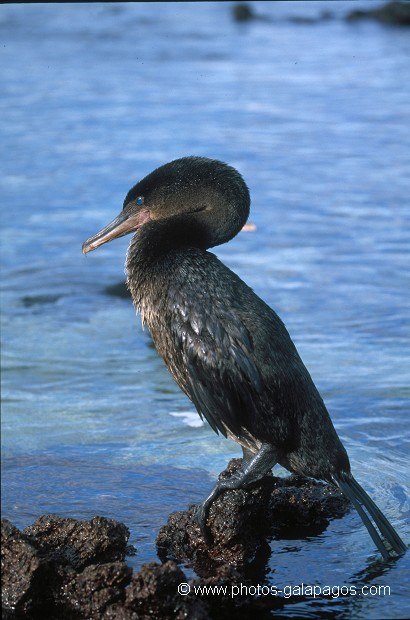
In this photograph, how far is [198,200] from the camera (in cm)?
568

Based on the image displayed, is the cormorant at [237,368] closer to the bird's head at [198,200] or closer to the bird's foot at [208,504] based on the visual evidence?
the bird's foot at [208,504]

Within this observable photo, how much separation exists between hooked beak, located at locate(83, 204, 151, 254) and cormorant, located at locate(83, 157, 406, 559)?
30cm

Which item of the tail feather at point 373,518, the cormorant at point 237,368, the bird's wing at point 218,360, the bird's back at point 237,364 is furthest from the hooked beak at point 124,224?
the tail feather at point 373,518

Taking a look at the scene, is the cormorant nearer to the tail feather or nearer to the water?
the tail feather

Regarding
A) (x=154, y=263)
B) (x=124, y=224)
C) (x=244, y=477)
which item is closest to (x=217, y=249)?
(x=124, y=224)

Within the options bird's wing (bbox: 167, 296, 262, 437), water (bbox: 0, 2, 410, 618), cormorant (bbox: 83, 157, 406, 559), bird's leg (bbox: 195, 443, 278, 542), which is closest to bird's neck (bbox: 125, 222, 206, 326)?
cormorant (bbox: 83, 157, 406, 559)

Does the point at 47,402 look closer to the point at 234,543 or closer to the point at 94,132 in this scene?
the point at 234,543

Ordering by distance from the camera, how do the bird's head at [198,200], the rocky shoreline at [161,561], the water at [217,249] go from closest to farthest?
the rocky shoreline at [161,561] → the bird's head at [198,200] → the water at [217,249]

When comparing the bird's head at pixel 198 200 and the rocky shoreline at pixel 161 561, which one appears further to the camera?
the bird's head at pixel 198 200

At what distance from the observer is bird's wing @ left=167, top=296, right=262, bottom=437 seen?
17.0ft

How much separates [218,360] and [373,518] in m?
1.00

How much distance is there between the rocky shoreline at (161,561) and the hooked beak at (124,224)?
4.36 ft

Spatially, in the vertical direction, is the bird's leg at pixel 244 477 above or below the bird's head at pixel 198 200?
below

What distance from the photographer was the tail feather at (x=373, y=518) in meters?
5.15
